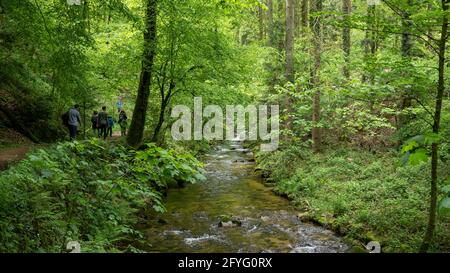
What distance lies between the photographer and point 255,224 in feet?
39.0

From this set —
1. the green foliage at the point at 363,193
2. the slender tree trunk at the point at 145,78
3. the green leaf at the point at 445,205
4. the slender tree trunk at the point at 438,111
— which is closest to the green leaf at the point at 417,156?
the green leaf at the point at 445,205

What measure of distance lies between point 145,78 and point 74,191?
8496mm

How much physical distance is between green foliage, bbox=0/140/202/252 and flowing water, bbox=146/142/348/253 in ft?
9.05

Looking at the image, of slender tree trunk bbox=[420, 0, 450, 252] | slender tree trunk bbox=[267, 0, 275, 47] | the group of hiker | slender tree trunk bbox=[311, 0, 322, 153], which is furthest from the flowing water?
slender tree trunk bbox=[267, 0, 275, 47]

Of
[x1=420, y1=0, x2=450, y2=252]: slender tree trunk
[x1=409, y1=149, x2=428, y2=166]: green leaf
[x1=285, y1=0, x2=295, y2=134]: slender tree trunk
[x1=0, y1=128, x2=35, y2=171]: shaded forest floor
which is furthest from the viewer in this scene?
[x1=285, y1=0, x2=295, y2=134]: slender tree trunk

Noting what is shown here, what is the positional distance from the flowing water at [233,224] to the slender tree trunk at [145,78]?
2944 mm

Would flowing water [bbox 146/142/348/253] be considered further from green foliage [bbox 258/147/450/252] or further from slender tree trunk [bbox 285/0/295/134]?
slender tree trunk [bbox 285/0/295/134]

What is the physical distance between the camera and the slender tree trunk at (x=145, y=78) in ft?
45.6

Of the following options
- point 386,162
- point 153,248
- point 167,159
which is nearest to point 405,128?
point 386,162

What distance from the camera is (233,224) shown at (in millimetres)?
11773

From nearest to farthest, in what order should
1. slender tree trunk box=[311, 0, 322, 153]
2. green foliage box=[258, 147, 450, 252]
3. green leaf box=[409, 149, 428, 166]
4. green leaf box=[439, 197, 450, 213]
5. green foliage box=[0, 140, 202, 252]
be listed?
1. green leaf box=[439, 197, 450, 213]
2. green leaf box=[409, 149, 428, 166]
3. green foliage box=[0, 140, 202, 252]
4. green foliage box=[258, 147, 450, 252]
5. slender tree trunk box=[311, 0, 322, 153]

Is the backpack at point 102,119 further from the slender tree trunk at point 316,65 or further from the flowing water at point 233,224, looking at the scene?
the slender tree trunk at point 316,65

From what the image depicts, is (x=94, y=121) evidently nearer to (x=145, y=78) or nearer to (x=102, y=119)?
(x=102, y=119)

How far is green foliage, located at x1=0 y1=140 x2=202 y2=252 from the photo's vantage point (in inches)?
219
